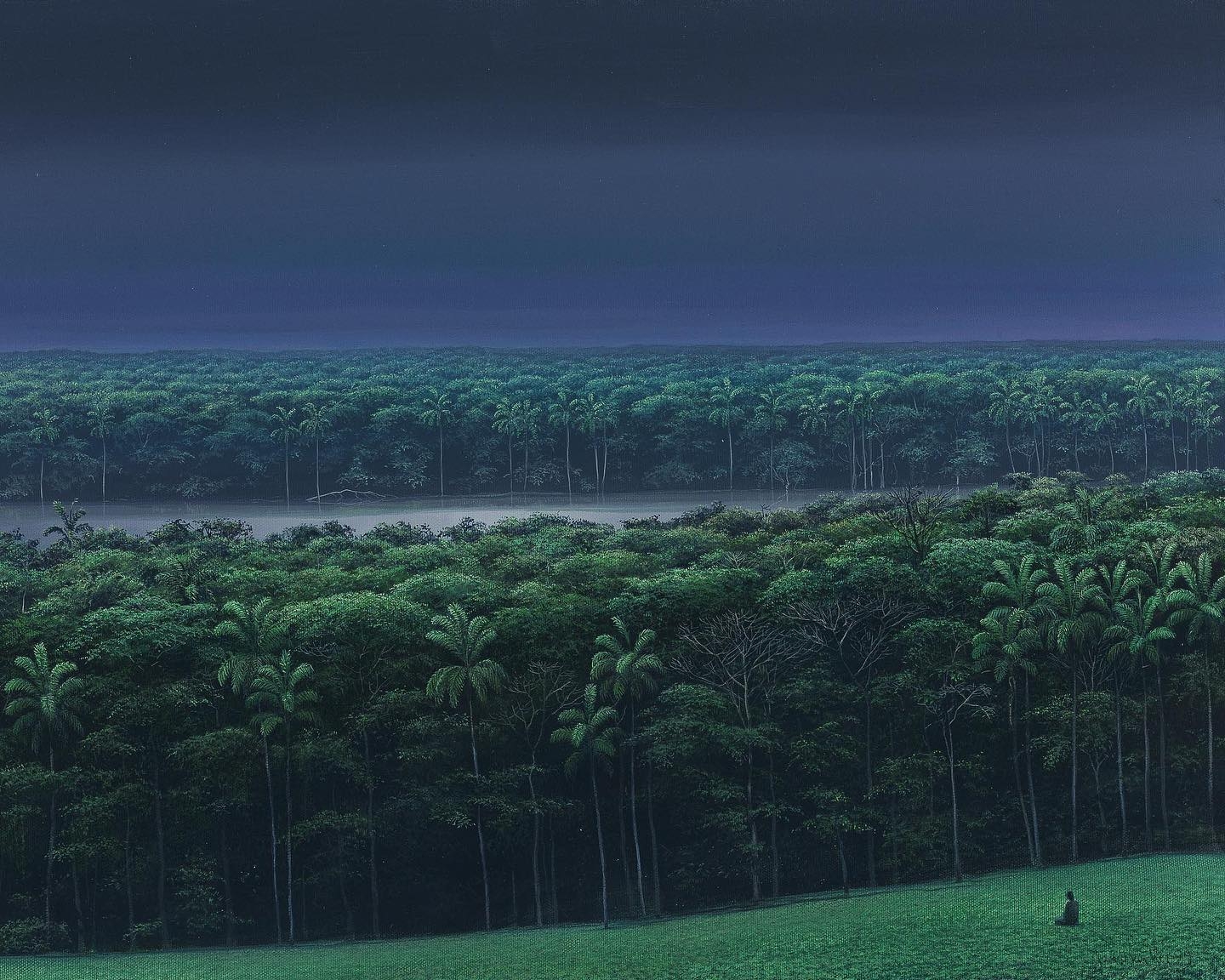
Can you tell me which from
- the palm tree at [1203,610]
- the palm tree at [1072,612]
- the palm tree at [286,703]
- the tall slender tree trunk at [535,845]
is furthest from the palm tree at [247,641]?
the palm tree at [1203,610]

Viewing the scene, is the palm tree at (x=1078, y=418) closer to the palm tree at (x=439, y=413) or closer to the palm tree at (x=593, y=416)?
the palm tree at (x=593, y=416)

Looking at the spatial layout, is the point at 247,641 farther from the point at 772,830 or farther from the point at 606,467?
the point at 772,830

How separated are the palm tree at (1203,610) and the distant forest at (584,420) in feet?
12.3

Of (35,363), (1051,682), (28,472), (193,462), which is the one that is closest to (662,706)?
(1051,682)

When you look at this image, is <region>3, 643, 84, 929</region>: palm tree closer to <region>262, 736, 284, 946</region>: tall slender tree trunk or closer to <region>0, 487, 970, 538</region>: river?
<region>262, 736, 284, 946</region>: tall slender tree trunk

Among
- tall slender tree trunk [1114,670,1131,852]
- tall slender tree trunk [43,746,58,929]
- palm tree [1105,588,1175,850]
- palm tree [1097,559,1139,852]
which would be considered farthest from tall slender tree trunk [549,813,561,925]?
palm tree [1105,588,1175,850]

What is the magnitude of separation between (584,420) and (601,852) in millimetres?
8743

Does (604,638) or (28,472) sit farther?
(28,472)

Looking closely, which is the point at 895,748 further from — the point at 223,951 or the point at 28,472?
Result: the point at 28,472

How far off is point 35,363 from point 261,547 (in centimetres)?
649

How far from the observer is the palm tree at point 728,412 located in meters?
25.1

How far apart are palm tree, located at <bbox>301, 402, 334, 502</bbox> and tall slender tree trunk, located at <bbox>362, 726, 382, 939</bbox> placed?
559 cm

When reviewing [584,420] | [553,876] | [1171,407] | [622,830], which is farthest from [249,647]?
[1171,407]

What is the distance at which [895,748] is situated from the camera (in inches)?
912
